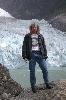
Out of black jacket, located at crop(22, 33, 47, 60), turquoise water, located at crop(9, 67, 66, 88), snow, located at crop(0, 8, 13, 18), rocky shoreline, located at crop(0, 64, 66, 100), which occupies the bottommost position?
turquoise water, located at crop(9, 67, 66, 88)

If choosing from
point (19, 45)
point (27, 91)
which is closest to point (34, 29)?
point (27, 91)

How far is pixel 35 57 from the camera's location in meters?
6.91

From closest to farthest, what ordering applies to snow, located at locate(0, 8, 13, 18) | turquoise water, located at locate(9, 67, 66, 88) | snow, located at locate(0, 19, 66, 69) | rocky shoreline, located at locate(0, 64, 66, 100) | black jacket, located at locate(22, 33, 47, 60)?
rocky shoreline, located at locate(0, 64, 66, 100), black jacket, located at locate(22, 33, 47, 60), turquoise water, located at locate(9, 67, 66, 88), snow, located at locate(0, 19, 66, 69), snow, located at locate(0, 8, 13, 18)

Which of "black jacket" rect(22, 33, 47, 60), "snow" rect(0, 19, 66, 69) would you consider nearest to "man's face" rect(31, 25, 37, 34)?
"black jacket" rect(22, 33, 47, 60)

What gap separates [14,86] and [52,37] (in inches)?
878

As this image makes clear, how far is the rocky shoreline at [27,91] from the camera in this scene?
651 centimetres

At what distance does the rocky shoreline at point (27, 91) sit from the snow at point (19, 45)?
14.3 metres

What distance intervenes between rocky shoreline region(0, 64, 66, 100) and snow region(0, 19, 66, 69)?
14.3m

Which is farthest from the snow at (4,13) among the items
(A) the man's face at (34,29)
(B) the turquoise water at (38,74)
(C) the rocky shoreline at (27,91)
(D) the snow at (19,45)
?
(A) the man's face at (34,29)

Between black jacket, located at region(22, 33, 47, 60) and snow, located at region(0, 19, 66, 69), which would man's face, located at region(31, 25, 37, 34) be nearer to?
black jacket, located at region(22, 33, 47, 60)

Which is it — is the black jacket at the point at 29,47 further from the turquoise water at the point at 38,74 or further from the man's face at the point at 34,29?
the turquoise water at the point at 38,74

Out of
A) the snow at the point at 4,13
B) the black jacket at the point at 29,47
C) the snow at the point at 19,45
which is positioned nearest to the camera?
the black jacket at the point at 29,47

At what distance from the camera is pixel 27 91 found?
732 cm

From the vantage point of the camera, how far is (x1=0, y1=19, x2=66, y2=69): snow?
24812 millimetres
